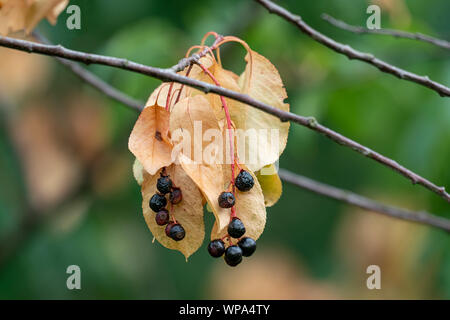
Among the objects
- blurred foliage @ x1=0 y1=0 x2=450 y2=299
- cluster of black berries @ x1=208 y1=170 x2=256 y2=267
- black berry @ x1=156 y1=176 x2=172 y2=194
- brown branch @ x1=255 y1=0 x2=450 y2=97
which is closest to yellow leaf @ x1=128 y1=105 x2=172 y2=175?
black berry @ x1=156 y1=176 x2=172 y2=194

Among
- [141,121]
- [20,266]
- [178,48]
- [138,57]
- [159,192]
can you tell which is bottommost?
[159,192]

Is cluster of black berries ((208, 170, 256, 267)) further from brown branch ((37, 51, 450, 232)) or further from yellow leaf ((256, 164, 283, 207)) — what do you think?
brown branch ((37, 51, 450, 232))

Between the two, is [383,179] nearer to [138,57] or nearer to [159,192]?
[138,57]

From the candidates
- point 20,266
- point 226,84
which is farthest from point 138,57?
point 20,266

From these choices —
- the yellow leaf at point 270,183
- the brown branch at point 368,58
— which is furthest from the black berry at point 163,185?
the brown branch at point 368,58

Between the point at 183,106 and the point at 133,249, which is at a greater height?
the point at 133,249

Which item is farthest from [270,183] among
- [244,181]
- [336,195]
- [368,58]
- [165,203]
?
[336,195]

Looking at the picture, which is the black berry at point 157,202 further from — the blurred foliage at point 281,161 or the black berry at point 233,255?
the blurred foliage at point 281,161

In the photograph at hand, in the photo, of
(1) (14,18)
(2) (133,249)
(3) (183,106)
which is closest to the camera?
(3) (183,106)
